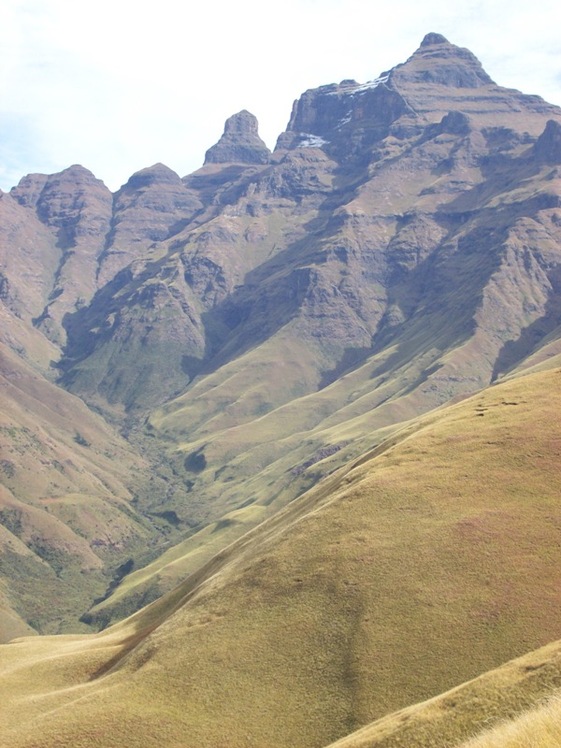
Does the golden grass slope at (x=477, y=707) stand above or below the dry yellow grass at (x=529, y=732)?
below

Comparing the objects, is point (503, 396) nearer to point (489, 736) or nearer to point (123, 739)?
point (123, 739)

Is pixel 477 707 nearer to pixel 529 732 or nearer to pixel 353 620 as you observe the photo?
pixel 529 732

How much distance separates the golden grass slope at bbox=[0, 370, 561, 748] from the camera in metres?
85.2

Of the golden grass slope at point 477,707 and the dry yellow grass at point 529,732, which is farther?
the golden grass slope at point 477,707

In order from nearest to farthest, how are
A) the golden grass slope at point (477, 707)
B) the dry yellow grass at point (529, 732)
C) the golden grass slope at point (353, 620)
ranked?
1. the dry yellow grass at point (529, 732)
2. the golden grass slope at point (477, 707)
3. the golden grass slope at point (353, 620)

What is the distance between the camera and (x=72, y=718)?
9212 cm

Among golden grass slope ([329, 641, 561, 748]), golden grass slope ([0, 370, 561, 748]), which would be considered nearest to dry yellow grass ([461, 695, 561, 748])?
golden grass slope ([329, 641, 561, 748])

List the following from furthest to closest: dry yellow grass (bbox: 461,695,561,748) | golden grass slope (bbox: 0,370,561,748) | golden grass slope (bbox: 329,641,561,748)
→ golden grass slope (bbox: 0,370,561,748) < golden grass slope (bbox: 329,641,561,748) < dry yellow grass (bbox: 461,695,561,748)

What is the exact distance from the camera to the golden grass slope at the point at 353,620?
85250 mm

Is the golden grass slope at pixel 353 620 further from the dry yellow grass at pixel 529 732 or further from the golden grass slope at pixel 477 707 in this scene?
the dry yellow grass at pixel 529 732

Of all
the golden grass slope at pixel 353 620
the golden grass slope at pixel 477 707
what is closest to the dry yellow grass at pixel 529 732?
the golden grass slope at pixel 477 707

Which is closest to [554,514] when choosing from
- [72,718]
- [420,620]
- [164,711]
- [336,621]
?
Result: [420,620]

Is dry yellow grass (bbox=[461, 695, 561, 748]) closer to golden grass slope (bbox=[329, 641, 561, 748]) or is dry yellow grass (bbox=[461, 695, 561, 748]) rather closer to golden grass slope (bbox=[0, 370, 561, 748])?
golden grass slope (bbox=[329, 641, 561, 748])

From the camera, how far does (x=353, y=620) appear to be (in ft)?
314
